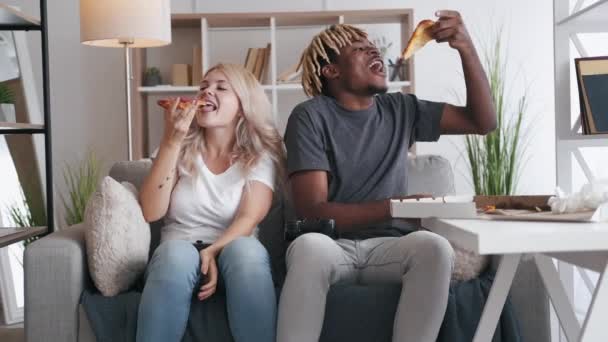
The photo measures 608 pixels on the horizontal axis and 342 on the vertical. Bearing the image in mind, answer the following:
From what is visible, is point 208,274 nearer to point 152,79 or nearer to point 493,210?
point 493,210

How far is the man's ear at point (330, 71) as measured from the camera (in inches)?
104

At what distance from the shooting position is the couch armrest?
2221 mm

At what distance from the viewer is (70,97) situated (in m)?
5.23

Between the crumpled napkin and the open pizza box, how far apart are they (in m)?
0.02

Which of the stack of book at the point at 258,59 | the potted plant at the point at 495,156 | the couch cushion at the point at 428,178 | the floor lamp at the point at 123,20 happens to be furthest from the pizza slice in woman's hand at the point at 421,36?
the stack of book at the point at 258,59

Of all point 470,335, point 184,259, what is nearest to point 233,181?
point 184,259

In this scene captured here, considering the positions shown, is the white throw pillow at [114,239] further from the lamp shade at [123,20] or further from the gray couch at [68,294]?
the lamp shade at [123,20]

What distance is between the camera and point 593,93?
2980 millimetres

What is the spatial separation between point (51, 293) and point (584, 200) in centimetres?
143

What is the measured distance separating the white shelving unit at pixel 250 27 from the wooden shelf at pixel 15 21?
4.94 feet

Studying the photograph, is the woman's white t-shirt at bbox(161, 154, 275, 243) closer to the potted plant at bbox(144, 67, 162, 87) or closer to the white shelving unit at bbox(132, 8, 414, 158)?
the white shelving unit at bbox(132, 8, 414, 158)

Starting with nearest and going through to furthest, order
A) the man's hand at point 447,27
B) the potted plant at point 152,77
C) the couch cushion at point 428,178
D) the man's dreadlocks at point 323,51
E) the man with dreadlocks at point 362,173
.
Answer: the man with dreadlocks at point 362,173 → the man's hand at point 447,27 → the man's dreadlocks at point 323,51 → the couch cushion at point 428,178 → the potted plant at point 152,77

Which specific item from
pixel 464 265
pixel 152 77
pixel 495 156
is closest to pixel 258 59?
pixel 152 77

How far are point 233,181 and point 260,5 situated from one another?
2.88 meters
